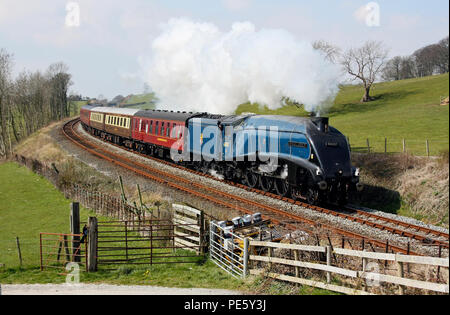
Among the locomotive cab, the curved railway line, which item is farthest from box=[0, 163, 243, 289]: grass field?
the locomotive cab

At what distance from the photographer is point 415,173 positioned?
20.7m

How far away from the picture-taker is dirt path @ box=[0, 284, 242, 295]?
33.6 feet

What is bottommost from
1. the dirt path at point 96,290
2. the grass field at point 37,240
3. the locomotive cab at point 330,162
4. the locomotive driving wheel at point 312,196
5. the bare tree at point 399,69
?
the grass field at point 37,240

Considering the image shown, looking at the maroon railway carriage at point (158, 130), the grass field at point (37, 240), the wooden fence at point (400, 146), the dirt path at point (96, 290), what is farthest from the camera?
the maroon railway carriage at point (158, 130)

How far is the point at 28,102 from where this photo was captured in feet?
242

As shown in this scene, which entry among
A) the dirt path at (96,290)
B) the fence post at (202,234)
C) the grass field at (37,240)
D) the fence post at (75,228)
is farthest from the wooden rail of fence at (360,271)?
the fence post at (75,228)

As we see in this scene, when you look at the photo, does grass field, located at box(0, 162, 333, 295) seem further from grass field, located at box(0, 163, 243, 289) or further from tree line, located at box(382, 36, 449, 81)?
tree line, located at box(382, 36, 449, 81)

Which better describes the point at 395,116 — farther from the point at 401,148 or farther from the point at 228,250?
the point at 228,250

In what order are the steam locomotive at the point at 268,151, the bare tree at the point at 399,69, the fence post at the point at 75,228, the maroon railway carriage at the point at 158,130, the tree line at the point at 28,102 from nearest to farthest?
the fence post at the point at 75,228
the steam locomotive at the point at 268,151
the maroon railway carriage at the point at 158,130
the tree line at the point at 28,102
the bare tree at the point at 399,69

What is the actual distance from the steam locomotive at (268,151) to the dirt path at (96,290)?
28.8 ft

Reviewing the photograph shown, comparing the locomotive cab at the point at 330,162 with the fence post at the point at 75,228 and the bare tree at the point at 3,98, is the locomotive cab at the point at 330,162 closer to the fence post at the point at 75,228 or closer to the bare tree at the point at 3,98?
the fence post at the point at 75,228

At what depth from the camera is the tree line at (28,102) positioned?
59.8 meters
